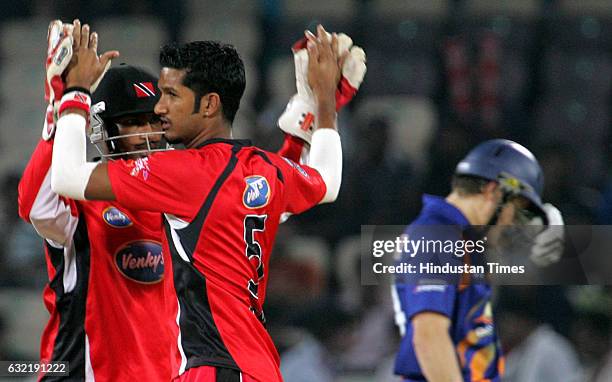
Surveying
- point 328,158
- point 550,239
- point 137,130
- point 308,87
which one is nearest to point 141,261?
point 137,130

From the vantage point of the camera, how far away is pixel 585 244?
7.55 metres

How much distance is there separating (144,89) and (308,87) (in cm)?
59

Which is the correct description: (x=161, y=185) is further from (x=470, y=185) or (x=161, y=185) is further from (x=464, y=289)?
(x=470, y=185)

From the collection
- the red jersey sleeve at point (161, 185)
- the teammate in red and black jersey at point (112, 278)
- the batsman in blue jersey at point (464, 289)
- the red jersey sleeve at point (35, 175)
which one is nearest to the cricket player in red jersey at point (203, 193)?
the red jersey sleeve at point (161, 185)

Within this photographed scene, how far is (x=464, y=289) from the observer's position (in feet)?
16.9

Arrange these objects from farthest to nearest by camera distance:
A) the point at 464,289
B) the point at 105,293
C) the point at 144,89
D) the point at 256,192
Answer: the point at 464,289
the point at 144,89
the point at 105,293
the point at 256,192

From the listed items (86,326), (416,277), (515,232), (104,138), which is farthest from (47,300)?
(515,232)

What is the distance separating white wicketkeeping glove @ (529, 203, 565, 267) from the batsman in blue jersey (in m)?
0.01

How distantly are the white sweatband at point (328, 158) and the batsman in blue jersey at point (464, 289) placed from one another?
45.4 inches

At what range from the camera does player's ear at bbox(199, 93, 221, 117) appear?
3680 millimetres

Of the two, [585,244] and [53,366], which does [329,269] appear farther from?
[53,366]

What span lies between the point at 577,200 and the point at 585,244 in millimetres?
517

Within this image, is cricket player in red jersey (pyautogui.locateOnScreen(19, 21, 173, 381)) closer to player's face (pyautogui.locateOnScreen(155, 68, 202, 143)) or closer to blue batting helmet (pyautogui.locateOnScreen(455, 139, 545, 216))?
player's face (pyautogui.locateOnScreen(155, 68, 202, 143))

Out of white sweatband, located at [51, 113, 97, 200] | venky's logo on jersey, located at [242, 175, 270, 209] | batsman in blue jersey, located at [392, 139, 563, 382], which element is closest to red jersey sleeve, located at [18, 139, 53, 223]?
white sweatband, located at [51, 113, 97, 200]
